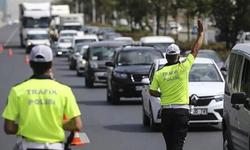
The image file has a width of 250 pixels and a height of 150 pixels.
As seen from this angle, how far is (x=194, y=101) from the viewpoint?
15.3 m

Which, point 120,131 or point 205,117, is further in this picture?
point 120,131

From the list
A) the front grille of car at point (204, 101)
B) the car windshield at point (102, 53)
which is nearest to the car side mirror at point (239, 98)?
the front grille of car at point (204, 101)

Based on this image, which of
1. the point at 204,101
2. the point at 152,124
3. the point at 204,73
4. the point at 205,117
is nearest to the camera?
the point at 205,117

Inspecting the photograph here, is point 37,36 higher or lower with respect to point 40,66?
lower

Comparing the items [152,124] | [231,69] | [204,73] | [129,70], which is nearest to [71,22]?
[129,70]

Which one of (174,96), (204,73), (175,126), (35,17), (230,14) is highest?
(174,96)

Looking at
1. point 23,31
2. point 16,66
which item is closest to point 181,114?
point 16,66

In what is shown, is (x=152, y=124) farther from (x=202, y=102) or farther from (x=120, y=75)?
(x=120, y=75)

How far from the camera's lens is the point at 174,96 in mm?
10453

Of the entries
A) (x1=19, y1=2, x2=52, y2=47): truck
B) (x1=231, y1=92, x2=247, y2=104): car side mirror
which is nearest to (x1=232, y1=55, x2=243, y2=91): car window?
(x1=231, y1=92, x2=247, y2=104): car side mirror

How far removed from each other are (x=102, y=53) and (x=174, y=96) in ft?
67.6

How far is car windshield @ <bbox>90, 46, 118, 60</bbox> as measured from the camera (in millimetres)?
30719

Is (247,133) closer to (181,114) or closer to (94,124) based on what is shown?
(181,114)

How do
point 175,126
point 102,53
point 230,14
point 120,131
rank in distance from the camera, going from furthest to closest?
point 230,14 < point 102,53 < point 120,131 < point 175,126
